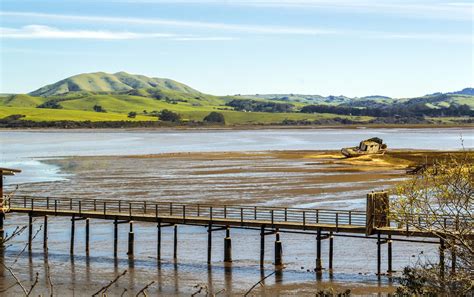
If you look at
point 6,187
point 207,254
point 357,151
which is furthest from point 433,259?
point 357,151

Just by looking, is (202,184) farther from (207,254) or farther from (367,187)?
(207,254)

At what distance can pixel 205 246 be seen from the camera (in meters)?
51.8

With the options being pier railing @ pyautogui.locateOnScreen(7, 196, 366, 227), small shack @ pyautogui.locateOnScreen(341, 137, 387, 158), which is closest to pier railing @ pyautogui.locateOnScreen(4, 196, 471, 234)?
pier railing @ pyautogui.locateOnScreen(7, 196, 366, 227)

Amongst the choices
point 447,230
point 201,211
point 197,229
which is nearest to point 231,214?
Answer: point 201,211

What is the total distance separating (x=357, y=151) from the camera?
4833 inches

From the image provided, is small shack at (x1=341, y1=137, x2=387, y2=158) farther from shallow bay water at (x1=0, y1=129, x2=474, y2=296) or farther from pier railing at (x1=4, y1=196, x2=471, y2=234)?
pier railing at (x1=4, y1=196, x2=471, y2=234)

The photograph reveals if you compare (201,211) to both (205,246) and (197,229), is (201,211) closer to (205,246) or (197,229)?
(197,229)

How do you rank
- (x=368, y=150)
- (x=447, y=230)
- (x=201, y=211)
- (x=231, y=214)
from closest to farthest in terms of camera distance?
(x=447, y=230), (x=231, y=214), (x=201, y=211), (x=368, y=150)

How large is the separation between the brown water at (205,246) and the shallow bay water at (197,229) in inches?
2.4

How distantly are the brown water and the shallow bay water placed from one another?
2.4 inches

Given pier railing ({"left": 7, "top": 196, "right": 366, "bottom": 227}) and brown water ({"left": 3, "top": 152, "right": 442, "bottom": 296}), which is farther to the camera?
pier railing ({"left": 7, "top": 196, "right": 366, "bottom": 227})

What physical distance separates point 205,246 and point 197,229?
6774 mm

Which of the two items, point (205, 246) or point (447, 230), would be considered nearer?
point (447, 230)

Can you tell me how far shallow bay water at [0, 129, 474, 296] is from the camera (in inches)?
1672
